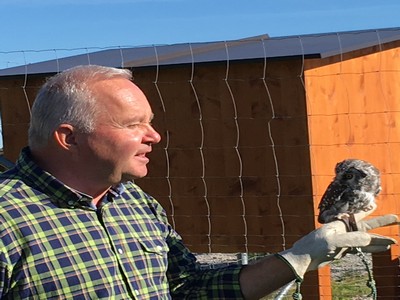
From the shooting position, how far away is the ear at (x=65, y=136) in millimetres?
2307

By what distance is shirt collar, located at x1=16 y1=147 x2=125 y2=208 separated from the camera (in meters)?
2.31

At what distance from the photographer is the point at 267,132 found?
18.7 feet

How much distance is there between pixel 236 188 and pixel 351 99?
1.03 metres

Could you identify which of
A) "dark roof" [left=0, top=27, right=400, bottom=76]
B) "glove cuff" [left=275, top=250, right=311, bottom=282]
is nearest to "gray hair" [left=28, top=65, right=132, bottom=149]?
"glove cuff" [left=275, top=250, right=311, bottom=282]

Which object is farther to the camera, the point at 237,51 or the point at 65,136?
the point at 237,51

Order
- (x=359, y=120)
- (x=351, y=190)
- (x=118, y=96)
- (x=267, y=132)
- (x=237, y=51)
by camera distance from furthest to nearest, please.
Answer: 1. (x=237, y=51)
2. (x=359, y=120)
3. (x=267, y=132)
4. (x=351, y=190)
5. (x=118, y=96)

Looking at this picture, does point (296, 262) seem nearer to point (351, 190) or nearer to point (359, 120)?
point (351, 190)

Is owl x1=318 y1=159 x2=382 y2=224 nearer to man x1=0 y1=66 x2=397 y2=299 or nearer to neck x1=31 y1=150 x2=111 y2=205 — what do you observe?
man x1=0 y1=66 x2=397 y2=299

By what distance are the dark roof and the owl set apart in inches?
72.2

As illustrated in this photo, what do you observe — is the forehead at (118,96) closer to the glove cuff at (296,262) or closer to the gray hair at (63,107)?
the gray hair at (63,107)

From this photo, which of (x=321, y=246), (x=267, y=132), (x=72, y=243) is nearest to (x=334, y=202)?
(x=321, y=246)

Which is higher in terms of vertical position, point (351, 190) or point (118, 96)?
point (118, 96)

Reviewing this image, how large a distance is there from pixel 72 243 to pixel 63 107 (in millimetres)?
381

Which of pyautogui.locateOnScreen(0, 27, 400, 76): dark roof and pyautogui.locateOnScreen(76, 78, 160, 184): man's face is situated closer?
pyautogui.locateOnScreen(76, 78, 160, 184): man's face
